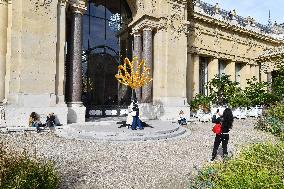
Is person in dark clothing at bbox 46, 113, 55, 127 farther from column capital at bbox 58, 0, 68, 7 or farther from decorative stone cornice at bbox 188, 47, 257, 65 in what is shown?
decorative stone cornice at bbox 188, 47, 257, 65

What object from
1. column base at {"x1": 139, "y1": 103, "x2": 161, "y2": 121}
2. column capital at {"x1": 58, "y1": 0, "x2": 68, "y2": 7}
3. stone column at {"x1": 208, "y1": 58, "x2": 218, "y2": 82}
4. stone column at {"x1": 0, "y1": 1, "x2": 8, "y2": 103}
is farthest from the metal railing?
stone column at {"x1": 208, "y1": 58, "x2": 218, "y2": 82}

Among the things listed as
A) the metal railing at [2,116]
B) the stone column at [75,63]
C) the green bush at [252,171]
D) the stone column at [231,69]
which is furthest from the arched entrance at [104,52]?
the green bush at [252,171]

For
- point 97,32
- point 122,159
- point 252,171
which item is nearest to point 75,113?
point 97,32

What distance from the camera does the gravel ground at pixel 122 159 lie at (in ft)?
18.6

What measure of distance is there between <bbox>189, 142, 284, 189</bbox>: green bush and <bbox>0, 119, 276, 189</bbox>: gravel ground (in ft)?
3.91

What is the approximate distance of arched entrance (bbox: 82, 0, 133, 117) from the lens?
1900 cm

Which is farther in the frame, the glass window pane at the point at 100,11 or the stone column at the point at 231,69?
the stone column at the point at 231,69

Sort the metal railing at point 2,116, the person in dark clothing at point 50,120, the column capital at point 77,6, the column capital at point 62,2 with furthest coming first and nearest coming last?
the column capital at point 77,6
the column capital at point 62,2
the person in dark clothing at point 50,120
the metal railing at point 2,116

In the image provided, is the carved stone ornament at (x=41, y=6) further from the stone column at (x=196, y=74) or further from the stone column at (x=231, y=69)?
the stone column at (x=231, y=69)

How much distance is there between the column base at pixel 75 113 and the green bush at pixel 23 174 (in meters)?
10.5

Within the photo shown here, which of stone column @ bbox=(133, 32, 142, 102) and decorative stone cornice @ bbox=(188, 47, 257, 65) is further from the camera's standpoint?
decorative stone cornice @ bbox=(188, 47, 257, 65)

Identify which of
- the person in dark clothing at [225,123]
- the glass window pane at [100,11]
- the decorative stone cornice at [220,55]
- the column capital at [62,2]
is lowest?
the person in dark clothing at [225,123]

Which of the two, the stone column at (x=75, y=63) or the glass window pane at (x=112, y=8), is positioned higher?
the glass window pane at (x=112, y=8)

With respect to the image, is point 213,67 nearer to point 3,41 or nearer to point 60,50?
point 60,50
